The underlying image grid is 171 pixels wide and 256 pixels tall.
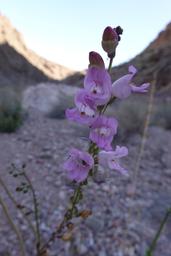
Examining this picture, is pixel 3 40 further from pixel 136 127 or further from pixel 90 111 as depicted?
pixel 90 111

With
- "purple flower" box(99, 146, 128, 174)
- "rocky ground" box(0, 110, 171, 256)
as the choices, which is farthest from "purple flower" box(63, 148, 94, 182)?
"rocky ground" box(0, 110, 171, 256)

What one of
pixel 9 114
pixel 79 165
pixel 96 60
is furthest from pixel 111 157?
pixel 9 114

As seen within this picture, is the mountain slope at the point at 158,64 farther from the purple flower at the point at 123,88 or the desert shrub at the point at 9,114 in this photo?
the purple flower at the point at 123,88

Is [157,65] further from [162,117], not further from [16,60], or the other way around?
[16,60]

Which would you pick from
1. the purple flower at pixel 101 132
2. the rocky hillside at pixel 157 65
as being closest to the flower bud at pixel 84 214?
the purple flower at pixel 101 132

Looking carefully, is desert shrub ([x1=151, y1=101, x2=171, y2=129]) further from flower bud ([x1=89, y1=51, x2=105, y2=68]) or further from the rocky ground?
flower bud ([x1=89, y1=51, x2=105, y2=68])

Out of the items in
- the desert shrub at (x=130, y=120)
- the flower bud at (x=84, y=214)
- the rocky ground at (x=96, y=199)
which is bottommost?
the rocky ground at (x=96, y=199)
